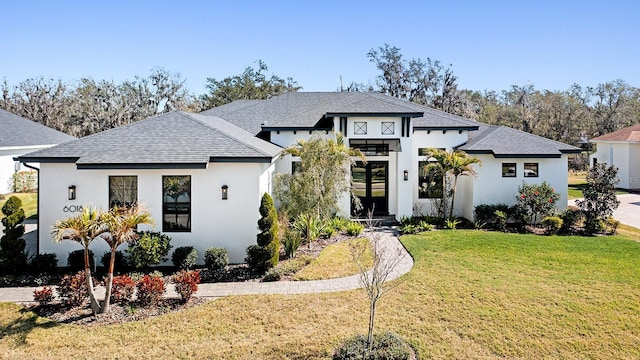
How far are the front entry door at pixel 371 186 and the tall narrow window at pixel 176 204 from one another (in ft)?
30.7

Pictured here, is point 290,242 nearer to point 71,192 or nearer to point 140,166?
point 140,166

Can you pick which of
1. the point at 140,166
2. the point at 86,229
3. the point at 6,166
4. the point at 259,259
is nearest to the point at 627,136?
the point at 259,259

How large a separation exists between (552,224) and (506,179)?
301cm

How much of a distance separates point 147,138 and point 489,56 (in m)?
26.5

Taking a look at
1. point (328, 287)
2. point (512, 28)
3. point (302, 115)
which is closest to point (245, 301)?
point (328, 287)

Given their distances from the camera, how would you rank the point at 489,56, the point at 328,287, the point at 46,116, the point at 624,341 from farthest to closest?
1. the point at 46,116
2. the point at 489,56
3. the point at 328,287
4. the point at 624,341

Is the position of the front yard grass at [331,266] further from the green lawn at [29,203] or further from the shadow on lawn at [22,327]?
the green lawn at [29,203]

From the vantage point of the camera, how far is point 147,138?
585 inches

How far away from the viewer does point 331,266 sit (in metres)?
13.4

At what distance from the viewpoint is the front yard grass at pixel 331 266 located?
493 inches

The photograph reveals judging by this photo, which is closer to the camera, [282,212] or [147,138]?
[147,138]

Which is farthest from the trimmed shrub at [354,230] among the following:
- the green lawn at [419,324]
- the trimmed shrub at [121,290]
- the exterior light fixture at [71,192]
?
the exterior light fixture at [71,192]

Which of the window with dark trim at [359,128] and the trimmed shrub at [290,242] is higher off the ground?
the window with dark trim at [359,128]

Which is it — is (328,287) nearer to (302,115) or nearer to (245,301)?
(245,301)
